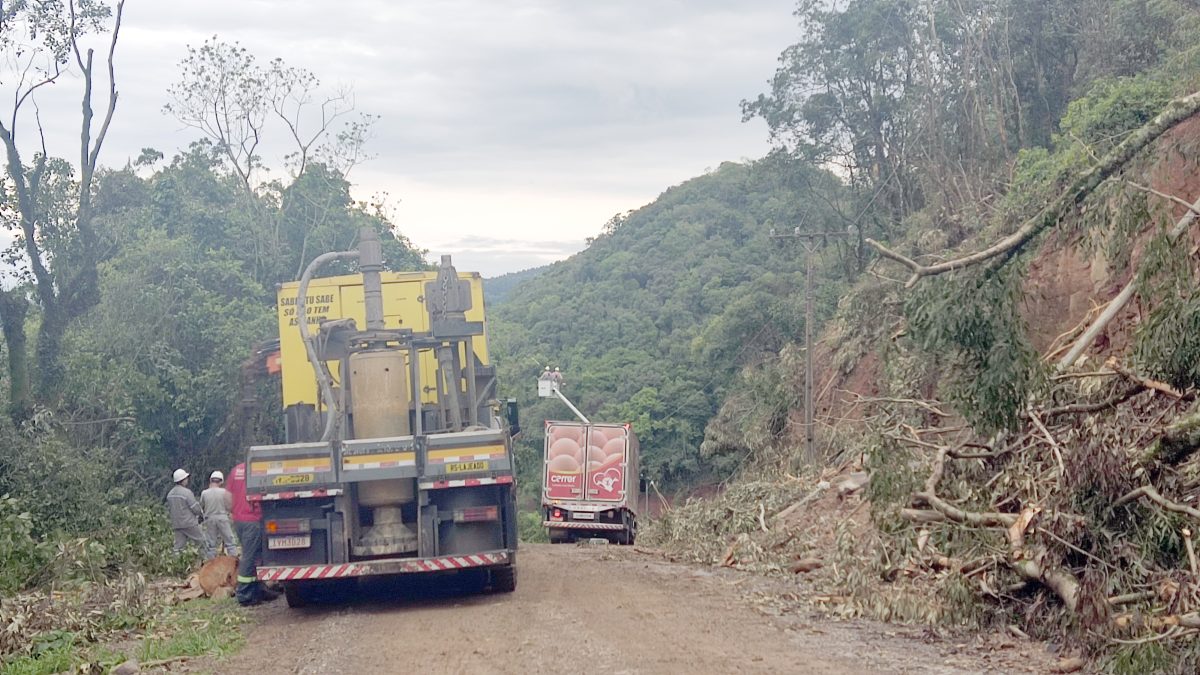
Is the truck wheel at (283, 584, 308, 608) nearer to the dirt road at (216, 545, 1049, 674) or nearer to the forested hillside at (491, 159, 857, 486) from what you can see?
the dirt road at (216, 545, 1049, 674)

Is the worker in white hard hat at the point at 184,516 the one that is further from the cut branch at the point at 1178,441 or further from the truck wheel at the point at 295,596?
the cut branch at the point at 1178,441

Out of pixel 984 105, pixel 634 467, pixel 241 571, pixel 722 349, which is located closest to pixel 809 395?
pixel 634 467

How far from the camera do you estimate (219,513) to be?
14.5 metres

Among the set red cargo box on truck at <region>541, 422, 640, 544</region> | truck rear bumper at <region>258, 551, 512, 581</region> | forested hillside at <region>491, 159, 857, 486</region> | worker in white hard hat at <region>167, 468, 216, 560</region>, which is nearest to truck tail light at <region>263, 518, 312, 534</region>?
truck rear bumper at <region>258, 551, 512, 581</region>

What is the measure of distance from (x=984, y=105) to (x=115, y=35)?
22.4 meters

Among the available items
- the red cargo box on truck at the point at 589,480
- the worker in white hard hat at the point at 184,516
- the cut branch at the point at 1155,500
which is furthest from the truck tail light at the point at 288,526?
the red cargo box on truck at the point at 589,480

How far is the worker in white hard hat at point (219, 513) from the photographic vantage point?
14469 mm

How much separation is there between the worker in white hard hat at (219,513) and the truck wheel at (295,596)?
8.47ft

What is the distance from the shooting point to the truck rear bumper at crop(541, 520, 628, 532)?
27.0m

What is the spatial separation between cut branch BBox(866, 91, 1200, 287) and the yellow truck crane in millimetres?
4659

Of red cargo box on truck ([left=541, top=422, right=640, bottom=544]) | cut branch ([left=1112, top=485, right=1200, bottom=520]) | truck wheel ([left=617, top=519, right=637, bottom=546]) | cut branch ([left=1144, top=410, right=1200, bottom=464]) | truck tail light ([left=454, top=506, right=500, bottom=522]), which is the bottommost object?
truck wheel ([left=617, top=519, right=637, bottom=546])

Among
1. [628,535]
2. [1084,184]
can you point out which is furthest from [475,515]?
[628,535]

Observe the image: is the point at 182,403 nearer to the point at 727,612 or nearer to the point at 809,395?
the point at 809,395

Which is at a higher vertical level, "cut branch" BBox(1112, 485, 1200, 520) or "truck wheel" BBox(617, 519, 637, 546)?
"cut branch" BBox(1112, 485, 1200, 520)
